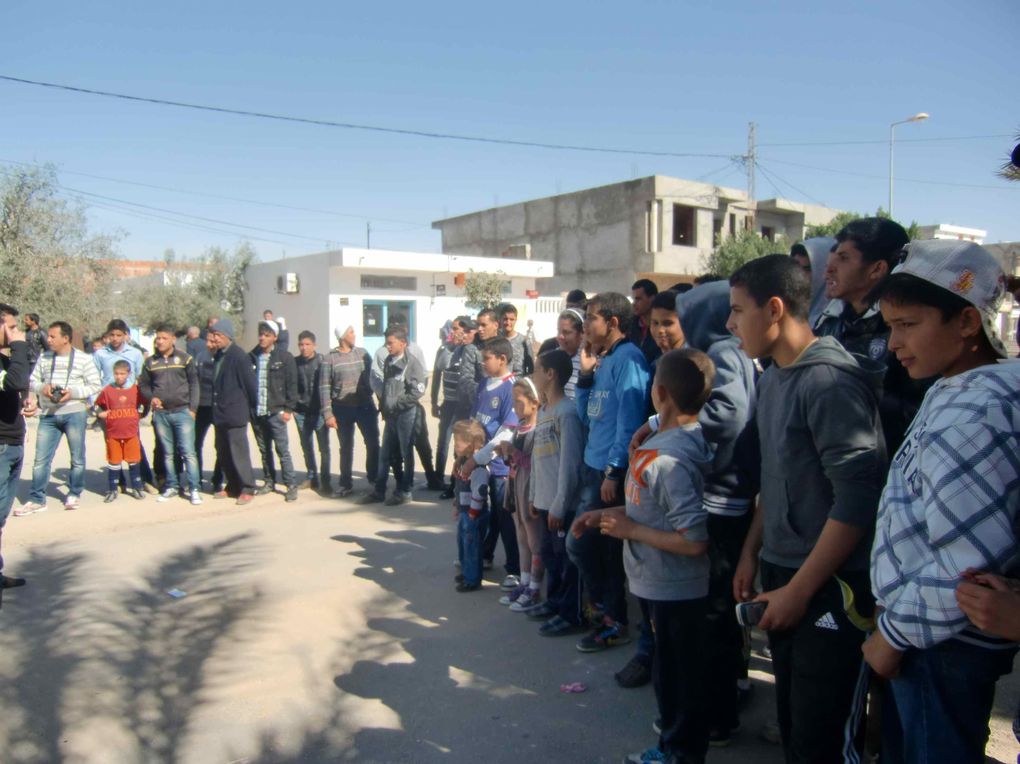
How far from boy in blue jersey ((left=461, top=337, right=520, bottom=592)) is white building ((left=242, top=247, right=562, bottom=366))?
17.9m

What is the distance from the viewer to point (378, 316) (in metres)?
24.4

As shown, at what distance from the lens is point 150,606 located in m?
4.95

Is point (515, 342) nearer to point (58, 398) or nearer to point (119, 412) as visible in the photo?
point (119, 412)

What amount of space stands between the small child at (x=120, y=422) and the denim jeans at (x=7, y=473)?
2.48 m

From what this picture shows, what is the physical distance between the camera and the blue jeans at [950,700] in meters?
1.65

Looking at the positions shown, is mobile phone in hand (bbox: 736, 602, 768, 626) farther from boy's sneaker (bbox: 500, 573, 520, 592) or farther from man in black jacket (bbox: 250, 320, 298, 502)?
man in black jacket (bbox: 250, 320, 298, 502)

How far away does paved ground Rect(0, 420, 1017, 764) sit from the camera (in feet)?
10.7

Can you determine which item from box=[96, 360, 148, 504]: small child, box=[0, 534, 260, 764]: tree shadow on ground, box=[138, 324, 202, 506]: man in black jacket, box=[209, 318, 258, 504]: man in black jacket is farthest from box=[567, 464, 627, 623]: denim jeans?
box=[96, 360, 148, 504]: small child

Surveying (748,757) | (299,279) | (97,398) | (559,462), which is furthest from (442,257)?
(748,757)

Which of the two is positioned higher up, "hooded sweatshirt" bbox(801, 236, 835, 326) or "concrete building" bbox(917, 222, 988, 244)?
"concrete building" bbox(917, 222, 988, 244)

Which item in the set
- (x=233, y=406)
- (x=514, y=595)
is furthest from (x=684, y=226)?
(x=514, y=595)

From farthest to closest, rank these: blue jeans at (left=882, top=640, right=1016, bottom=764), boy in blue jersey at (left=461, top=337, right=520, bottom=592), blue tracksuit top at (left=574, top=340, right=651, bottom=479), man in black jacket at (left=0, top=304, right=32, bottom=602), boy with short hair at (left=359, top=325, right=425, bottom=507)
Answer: boy with short hair at (left=359, top=325, right=425, bottom=507) → boy in blue jersey at (left=461, top=337, right=520, bottom=592) → man in black jacket at (left=0, top=304, right=32, bottom=602) → blue tracksuit top at (left=574, top=340, right=651, bottom=479) → blue jeans at (left=882, top=640, right=1016, bottom=764)

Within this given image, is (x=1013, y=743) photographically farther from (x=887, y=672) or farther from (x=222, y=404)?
(x=222, y=404)

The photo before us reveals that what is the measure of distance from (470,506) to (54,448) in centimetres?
524
